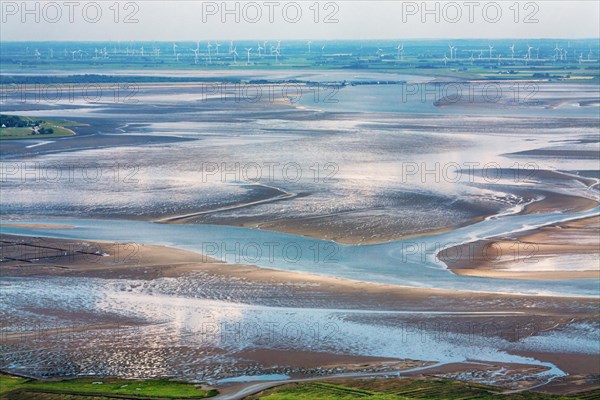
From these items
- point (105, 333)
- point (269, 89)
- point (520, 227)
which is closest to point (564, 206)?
point (520, 227)

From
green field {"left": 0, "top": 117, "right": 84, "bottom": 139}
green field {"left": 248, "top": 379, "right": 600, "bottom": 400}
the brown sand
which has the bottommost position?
green field {"left": 248, "top": 379, "right": 600, "bottom": 400}

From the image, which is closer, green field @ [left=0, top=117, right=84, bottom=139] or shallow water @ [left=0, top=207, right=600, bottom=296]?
shallow water @ [left=0, top=207, right=600, bottom=296]

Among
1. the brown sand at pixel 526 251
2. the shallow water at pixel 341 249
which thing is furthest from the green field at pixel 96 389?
the brown sand at pixel 526 251

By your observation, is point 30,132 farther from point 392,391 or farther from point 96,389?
point 392,391

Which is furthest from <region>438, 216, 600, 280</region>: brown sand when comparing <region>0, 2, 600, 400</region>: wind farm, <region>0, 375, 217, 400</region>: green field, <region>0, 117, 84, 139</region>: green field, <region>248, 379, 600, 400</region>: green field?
<region>0, 117, 84, 139</region>: green field

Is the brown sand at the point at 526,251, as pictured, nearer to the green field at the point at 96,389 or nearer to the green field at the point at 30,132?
the green field at the point at 96,389

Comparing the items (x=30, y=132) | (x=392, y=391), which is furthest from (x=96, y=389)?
(x=30, y=132)

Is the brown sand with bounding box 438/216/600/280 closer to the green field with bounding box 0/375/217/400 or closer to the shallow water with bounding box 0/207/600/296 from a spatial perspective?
the shallow water with bounding box 0/207/600/296
